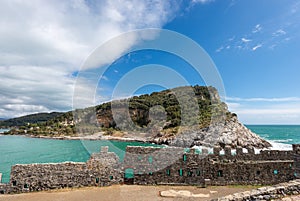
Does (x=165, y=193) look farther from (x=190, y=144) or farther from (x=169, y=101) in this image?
(x=169, y=101)

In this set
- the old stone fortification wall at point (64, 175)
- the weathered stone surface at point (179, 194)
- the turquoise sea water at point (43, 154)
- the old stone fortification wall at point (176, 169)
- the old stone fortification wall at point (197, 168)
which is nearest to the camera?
the weathered stone surface at point (179, 194)

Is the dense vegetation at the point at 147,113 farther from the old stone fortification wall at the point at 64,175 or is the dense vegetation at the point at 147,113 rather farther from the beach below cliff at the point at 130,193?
the old stone fortification wall at the point at 64,175

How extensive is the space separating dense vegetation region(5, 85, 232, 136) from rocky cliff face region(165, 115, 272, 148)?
13.1 meters

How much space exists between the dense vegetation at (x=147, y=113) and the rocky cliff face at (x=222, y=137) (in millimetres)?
13143

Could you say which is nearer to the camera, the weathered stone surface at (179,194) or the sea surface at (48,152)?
the weathered stone surface at (179,194)

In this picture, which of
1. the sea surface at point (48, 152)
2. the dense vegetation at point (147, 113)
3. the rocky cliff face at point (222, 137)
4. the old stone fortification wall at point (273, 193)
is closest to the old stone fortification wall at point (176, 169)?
the old stone fortification wall at point (273, 193)

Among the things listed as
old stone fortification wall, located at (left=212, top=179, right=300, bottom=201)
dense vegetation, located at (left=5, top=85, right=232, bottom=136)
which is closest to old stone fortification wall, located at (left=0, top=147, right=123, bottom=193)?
old stone fortification wall, located at (left=212, top=179, right=300, bottom=201)

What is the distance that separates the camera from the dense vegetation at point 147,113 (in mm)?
83875

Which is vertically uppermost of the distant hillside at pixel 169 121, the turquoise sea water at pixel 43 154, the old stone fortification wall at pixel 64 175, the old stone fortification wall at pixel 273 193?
the distant hillside at pixel 169 121

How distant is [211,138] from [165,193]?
48.0 meters

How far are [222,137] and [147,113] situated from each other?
4917cm

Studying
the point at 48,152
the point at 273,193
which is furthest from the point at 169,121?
the point at 273,193

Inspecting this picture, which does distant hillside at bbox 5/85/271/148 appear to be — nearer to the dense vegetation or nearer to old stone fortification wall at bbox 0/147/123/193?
the dense vegetation

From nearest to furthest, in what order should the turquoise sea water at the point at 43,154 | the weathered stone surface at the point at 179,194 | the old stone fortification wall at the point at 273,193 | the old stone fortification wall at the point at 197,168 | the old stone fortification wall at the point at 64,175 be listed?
1. the old stone fortification wall at the point at 273,193
2. the weathered stone surface at the point at 179,194
3. the old stone fortification wall at the point at 64,175
4. the old stone fortification wall at the point at 197,168
5. the turquoise sea water at the point at 43,154
